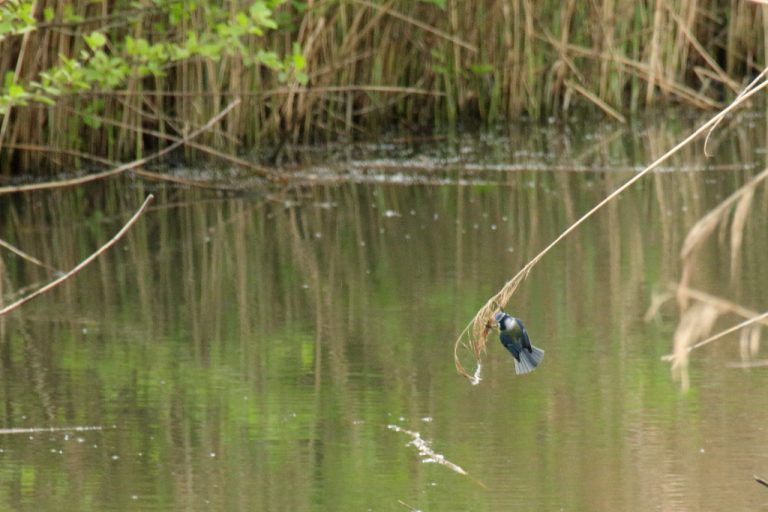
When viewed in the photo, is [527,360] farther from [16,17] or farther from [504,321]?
[16,17]

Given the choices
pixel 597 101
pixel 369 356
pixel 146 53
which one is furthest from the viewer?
pixel 597 101

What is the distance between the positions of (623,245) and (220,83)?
9.59ft

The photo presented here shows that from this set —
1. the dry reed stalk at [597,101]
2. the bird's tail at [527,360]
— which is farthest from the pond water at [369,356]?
the dry reed stalk at [597,101]

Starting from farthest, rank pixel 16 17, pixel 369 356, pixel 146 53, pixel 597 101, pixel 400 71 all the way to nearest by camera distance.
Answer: pixel 597 101 < pixel 400 71 < pixel 146 53 < pixel 16 17 < pixel 369 356

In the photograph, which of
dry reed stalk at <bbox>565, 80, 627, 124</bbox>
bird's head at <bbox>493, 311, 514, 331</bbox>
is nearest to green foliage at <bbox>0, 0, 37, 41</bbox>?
bird's head at <bbox>493, 311, 514, 331</bbox>

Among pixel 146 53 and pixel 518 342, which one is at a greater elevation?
pixel 146 53

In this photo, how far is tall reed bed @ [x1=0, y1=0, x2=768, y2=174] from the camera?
7531 mm

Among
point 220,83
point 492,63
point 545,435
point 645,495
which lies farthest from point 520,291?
point 492,63

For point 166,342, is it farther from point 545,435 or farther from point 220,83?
point 220,83

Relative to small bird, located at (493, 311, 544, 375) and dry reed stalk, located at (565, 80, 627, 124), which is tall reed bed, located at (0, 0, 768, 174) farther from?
small bird, located at (493, 311, 544, 375)

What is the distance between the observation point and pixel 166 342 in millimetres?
4395

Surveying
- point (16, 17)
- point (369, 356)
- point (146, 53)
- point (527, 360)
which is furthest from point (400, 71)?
point (527, 360)

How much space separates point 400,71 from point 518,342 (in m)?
6.27

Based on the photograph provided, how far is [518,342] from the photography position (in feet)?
10.3
